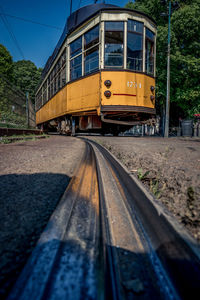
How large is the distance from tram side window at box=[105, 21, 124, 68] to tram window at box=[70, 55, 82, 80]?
116 centimetres

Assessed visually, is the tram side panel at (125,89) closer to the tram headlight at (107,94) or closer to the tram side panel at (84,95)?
the tram headlight at (107,94)

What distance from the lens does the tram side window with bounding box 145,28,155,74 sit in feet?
19.6

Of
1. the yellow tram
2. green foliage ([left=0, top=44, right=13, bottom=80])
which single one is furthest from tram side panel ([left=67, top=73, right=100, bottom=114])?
green foliage ([left=0, top=44, right=13, bottom=80])

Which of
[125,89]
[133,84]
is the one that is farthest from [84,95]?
[133,84]

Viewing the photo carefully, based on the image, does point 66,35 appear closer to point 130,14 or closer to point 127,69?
point 130,14

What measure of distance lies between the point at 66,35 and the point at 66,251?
795 cm

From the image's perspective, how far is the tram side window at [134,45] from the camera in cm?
554

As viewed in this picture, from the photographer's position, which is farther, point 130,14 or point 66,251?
point 130,14

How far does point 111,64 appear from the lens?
564cm

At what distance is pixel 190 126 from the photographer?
11.9 m

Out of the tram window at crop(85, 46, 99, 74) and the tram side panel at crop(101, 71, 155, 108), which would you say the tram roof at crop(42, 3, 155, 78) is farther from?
the tram side panel at crop(101, 71, 155, 108)

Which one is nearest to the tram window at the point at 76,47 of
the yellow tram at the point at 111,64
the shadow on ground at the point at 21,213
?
the yellow tram at the point at 111,64

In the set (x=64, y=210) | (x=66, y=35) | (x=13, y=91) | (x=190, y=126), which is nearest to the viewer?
(x=64, y=210)

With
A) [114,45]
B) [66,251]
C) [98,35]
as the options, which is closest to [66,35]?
[98,35]
